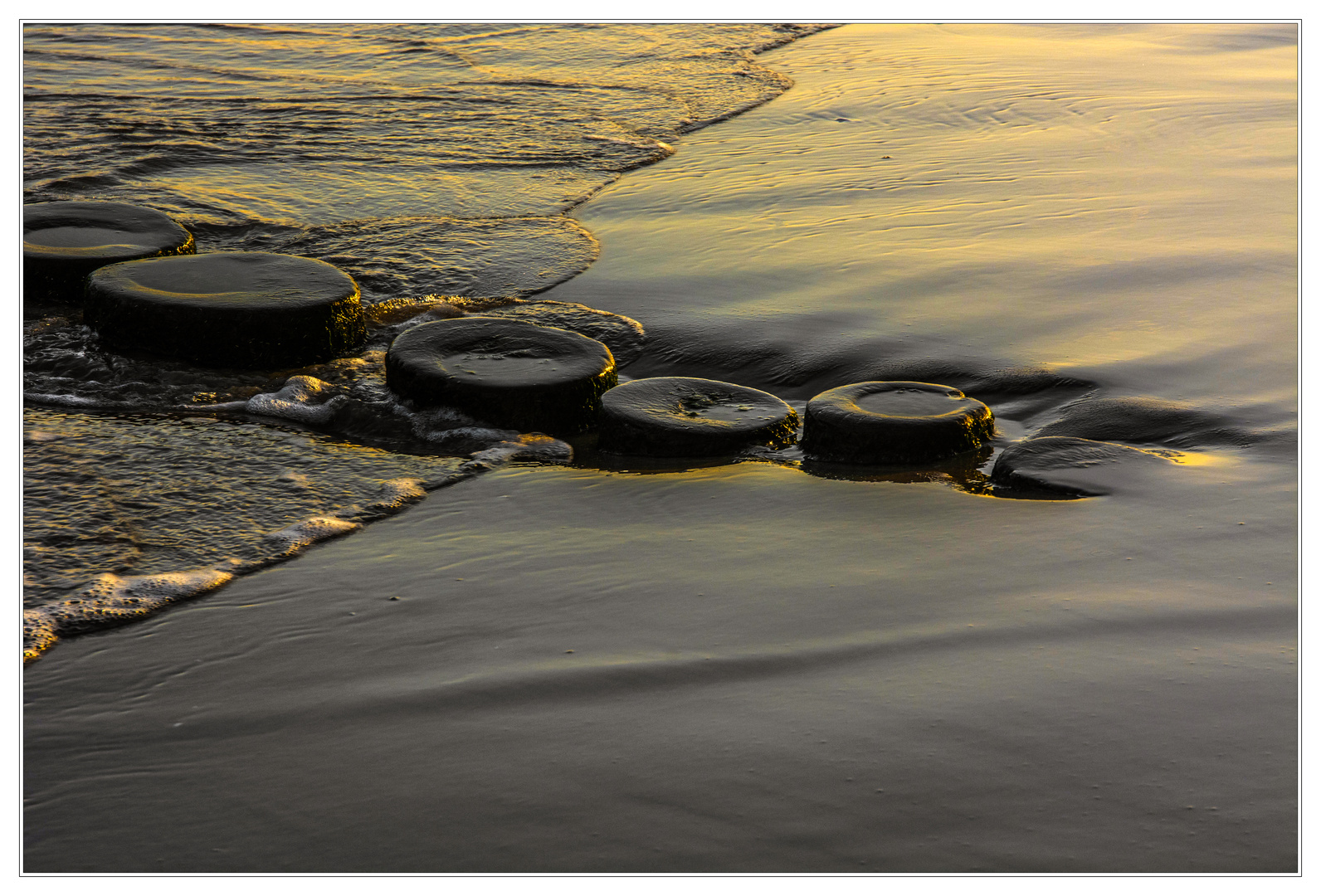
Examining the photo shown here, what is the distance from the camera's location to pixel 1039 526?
2.95m

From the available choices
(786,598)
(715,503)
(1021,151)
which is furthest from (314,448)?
(1021,151)

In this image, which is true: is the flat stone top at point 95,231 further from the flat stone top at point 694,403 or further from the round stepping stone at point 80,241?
the flat stone top at point 694,403

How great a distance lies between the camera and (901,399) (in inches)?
143

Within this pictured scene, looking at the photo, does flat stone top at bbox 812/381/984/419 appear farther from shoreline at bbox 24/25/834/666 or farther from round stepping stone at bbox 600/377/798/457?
shoreline at bbox 24/25/834/666

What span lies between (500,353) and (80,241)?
2.16 m

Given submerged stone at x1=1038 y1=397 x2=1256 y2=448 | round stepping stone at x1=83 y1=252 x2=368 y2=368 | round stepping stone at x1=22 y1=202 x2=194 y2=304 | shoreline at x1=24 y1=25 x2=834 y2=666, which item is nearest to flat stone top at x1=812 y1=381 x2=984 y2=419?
submerged stone at x1=1038 y1=397 x2=1256 y2=448

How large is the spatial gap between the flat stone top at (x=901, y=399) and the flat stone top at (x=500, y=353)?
0.87 meters

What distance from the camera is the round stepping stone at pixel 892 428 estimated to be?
3.42m

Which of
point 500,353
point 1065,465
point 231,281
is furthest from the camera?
point 231,281

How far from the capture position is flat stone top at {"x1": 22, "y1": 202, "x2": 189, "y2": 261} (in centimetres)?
465

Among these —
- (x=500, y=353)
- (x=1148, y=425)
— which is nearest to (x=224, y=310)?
(x=500, y=353)

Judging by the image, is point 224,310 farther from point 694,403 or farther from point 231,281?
point 694,403

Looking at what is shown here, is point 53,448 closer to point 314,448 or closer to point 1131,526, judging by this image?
point 314,448

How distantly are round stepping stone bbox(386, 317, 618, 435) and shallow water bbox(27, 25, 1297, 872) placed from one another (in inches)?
8.2
